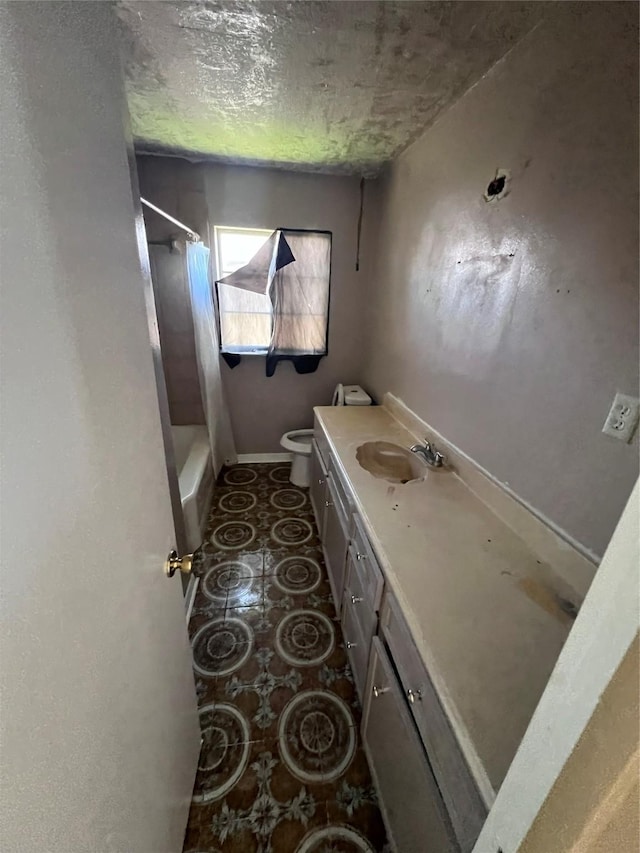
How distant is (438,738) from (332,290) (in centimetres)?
265

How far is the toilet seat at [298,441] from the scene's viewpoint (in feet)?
8.89

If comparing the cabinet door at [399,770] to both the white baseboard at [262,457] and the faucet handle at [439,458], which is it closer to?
the faucet handle at [439,458]

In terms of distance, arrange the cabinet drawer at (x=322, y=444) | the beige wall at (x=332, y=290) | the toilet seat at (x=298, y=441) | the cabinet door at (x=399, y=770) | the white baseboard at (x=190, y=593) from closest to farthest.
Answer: the cabinet door at (x=399, y=770) → the white baseboard at (x=190, y=593) → the cabinet drawer at (x=322, y=444) → the beige wall at (x=332, y=290) → the toilet seat at (x=298, y=441)

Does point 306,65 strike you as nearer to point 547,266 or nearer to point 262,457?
point 547,266

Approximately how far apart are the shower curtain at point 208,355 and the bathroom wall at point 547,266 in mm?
1474

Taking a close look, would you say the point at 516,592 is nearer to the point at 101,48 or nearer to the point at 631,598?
the point at 631,598

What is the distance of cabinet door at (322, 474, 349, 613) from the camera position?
160cm

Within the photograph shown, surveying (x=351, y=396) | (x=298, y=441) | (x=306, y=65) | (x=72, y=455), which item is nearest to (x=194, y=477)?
(x=298, y=441)

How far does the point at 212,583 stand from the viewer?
75.2 inches

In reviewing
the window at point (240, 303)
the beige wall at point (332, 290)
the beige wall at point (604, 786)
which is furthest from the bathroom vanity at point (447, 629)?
the window at point (240, 303)

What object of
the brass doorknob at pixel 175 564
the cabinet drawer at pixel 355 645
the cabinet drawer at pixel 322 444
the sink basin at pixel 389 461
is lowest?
the cabinet drawer at pixel 355 645

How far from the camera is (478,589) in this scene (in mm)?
944

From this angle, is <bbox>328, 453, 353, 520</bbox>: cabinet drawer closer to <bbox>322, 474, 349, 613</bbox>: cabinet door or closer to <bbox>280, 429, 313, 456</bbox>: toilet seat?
<bbox>322, 474, 349, 613</bbox>: cabinet door

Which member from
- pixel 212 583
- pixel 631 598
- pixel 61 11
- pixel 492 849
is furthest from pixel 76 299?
pixel 212 583
